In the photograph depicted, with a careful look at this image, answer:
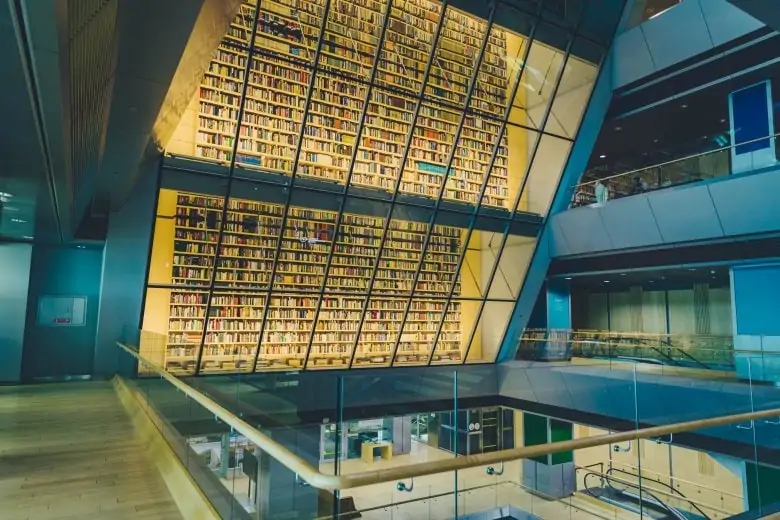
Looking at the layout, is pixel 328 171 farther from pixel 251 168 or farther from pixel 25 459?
pixel 25 459

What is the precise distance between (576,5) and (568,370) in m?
7.69

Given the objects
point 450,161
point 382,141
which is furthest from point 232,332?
point 450,161

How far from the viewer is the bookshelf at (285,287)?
906 cm

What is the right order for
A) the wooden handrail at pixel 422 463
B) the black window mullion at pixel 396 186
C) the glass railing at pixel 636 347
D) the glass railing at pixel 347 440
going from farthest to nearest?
the glass railing at pixel 636 347, the black window mullion at pixel 396 186, the glass railing at pixel 347 440, the wooden handrail at pixel 422 463

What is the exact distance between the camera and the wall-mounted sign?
10688 mm

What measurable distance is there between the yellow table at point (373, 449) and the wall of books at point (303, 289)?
3802mm

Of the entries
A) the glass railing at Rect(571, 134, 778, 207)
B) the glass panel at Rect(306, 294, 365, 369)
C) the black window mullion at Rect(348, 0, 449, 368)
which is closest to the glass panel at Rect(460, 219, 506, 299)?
the glass railing at Rect(571, 134, 778, 207)

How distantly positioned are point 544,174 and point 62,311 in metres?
11.0

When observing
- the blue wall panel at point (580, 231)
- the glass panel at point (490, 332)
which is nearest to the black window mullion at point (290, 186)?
the glass panel at point (490, 332)

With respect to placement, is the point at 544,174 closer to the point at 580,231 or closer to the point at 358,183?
the point at 580,231

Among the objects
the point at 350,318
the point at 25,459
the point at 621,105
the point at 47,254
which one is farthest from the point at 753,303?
the point at 47,254

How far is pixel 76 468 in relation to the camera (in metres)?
3.94

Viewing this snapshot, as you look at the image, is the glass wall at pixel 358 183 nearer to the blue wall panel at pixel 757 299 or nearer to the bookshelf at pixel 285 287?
the bookshelf at pixel 285 287

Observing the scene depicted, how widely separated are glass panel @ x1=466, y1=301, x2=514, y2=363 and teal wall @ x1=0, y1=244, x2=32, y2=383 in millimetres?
9473
